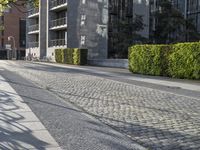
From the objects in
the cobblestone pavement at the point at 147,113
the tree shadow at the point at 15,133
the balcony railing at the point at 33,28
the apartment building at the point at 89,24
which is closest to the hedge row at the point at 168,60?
the cobblestone pavement at the point at 147,113

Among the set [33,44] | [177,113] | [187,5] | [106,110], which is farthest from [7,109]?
[33,44]

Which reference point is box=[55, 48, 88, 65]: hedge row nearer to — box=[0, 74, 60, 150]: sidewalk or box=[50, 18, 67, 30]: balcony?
box=[50, 18, 67, 30]: balcony

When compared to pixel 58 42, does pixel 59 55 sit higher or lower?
lower

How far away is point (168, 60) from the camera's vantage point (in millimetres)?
24609

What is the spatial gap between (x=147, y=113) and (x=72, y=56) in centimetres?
4041

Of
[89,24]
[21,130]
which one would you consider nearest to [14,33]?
[89,24]

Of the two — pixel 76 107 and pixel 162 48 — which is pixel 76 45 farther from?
pixel 76 107

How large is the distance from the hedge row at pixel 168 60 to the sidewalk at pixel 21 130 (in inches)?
498

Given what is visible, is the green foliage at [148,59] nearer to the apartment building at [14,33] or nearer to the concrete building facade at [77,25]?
the concrete building facade at [77,25]

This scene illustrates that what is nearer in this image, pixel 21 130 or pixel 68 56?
pixel 21 130

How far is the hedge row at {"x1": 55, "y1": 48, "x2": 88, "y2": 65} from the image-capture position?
1889 inches

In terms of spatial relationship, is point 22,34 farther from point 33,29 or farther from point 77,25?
point 77,25

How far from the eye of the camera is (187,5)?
5884cm

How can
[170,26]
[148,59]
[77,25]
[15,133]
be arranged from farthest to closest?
[77,25]
[170,26]
[148,59]
[15,133]
